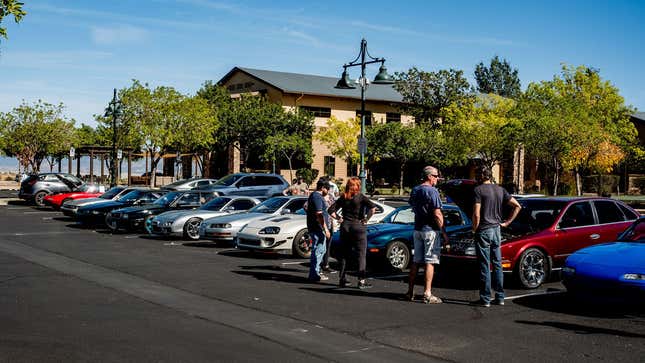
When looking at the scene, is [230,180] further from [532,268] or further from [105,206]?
[532,268]

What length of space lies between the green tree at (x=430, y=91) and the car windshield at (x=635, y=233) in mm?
43387

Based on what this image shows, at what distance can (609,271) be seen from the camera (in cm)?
820

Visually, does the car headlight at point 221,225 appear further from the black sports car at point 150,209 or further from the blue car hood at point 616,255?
the blue car hood at point 616,255

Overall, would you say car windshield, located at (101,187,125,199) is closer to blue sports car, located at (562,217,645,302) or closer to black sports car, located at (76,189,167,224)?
black sports car, located at (76,189,167,224)

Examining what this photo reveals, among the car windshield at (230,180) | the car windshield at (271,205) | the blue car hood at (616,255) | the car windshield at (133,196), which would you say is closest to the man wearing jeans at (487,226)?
the blue car hood at (616,255)

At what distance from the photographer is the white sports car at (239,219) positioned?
15.7 metres

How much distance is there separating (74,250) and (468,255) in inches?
368

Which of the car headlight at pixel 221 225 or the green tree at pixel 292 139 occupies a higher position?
the green tree at pixel 292 139

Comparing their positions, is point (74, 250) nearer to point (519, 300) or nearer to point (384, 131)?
point (519, 300)

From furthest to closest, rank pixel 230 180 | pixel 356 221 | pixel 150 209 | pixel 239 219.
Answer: pixel 230 180, pixel 150 209, pixel 239 219, pixel 356 221

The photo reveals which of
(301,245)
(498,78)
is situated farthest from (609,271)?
(498,78)

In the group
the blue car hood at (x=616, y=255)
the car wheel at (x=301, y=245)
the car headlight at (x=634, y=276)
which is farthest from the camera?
the car wheel at (x=301, y=245)

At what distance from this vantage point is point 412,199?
9.05 metres

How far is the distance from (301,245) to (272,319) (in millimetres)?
6270
